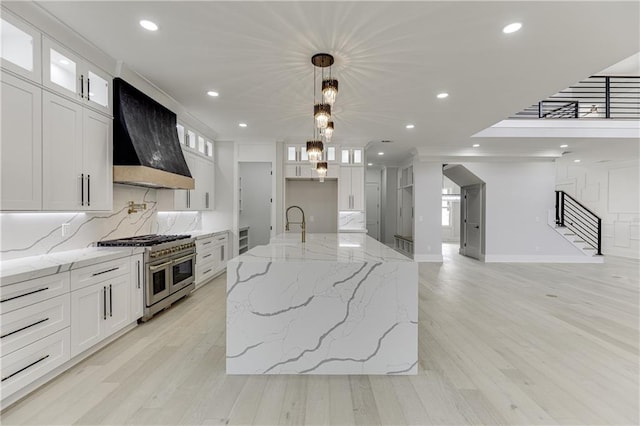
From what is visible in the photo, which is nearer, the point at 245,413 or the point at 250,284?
the point at 245,413

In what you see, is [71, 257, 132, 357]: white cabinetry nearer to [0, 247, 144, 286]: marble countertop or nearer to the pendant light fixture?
[0, 247, 144, 286]: marble countertop

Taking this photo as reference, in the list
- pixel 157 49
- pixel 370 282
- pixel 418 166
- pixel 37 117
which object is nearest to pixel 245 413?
pixel 370 282

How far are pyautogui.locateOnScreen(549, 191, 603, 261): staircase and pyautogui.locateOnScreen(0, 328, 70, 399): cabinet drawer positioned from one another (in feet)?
31.6

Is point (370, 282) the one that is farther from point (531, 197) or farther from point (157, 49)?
point (531, 197)

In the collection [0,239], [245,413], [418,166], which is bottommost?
[245,413]

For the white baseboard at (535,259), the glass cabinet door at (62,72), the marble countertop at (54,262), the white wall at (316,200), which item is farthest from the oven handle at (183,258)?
the white baseboard at (535,259)

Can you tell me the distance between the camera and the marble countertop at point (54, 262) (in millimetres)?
2074

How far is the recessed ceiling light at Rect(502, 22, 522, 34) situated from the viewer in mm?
2467

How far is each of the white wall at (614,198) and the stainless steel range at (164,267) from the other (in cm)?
981

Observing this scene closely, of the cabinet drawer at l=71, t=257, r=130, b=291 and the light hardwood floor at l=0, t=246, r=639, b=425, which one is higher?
the cabinet drawer at l=71, t=257, r=130, b=291

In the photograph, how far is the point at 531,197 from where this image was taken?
777 centimetres

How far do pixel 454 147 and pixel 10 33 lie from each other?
756 centimetres

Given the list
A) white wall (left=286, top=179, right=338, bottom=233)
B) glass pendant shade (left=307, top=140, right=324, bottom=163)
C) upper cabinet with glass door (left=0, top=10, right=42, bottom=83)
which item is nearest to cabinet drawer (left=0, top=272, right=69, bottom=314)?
upper cabinet with glass door (left=0, top=10, right=42, bottom=83)

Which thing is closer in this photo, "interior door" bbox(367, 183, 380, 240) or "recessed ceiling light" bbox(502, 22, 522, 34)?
"recessed ceiling light" bbox(502, 22, 522, 34)
